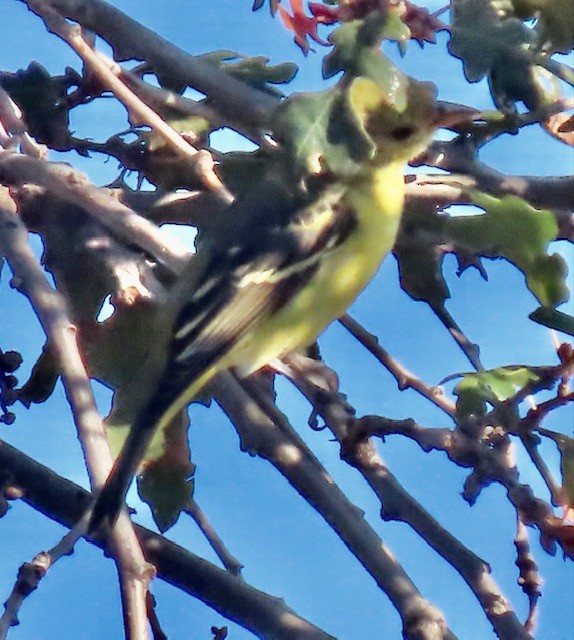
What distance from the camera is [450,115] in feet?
3.92

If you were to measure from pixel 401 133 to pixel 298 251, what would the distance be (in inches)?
7.1

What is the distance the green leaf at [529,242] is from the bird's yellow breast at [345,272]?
27 centimetres

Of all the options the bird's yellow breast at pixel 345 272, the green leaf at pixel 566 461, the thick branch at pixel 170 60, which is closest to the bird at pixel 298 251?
the bird's yellow breast at pixel 345 272

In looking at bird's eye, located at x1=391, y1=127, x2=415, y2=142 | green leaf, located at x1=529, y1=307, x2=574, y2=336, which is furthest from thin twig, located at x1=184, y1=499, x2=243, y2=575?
bird's eye, located at x1=391, y1=127, x2=415, y2=142

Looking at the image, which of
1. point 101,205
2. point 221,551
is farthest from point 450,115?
point 221,551

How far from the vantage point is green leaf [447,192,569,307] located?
0.95 m

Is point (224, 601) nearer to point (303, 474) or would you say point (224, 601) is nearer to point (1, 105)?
point (303, 474)

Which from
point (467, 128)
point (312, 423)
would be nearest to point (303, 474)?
point (312, 423)

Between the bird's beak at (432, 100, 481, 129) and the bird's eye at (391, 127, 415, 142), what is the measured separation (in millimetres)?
35

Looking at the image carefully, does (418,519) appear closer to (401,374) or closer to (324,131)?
(401,374)

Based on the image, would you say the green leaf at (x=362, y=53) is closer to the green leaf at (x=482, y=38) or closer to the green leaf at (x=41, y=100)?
the green leaf at (x=482, y=38)

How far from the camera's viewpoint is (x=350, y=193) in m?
1.25

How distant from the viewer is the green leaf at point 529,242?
3.12ft

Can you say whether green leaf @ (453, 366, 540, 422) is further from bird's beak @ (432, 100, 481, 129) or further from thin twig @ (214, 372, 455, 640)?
bird's beak @ (432, 100, 481, 129)
